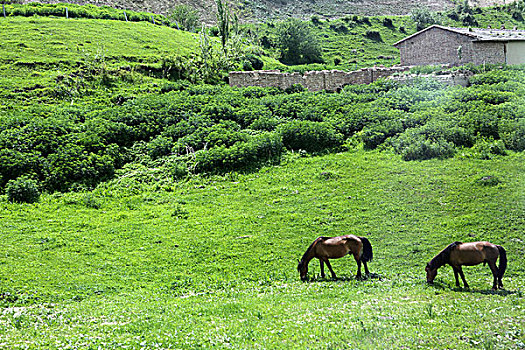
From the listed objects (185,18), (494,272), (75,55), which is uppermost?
(185,18)

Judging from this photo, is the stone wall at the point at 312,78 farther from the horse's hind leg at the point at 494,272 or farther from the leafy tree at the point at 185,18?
the horse's hind leg at the point at 494,272

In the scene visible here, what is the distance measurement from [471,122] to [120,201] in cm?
1714

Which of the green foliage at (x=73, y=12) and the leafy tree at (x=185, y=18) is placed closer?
the green foliage at (x=73, y=12)

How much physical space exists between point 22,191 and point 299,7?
87.9m

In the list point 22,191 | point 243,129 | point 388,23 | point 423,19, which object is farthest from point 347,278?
point 423,19

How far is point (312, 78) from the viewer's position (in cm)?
4231

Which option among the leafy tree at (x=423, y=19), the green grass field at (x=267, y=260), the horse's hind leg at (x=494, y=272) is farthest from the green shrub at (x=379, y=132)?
the leafy tree at (x=423, y=19)

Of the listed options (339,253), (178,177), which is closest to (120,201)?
(178,177)

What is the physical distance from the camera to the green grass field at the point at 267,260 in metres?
9.60

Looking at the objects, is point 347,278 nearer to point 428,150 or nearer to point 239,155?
point 428,150

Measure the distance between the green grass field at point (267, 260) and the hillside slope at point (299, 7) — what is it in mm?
59738

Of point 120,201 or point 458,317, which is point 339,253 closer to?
point 458,317

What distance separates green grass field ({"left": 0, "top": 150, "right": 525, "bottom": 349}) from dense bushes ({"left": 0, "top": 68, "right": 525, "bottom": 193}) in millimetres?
1365

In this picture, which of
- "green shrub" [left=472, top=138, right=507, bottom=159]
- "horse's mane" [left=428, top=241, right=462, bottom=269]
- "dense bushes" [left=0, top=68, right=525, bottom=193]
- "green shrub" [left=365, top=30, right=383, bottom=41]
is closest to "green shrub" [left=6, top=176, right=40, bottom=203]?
"dense bushes" [left=0, top=68, right=525, bottom=193]
